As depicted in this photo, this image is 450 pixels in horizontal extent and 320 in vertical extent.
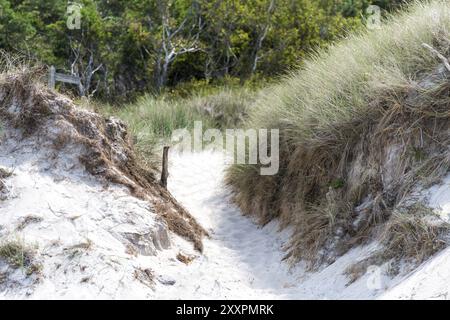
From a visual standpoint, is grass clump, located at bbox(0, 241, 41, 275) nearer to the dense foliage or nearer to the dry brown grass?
the dry brown grass

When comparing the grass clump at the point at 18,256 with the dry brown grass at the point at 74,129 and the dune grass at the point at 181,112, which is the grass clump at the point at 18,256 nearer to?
the dry brown grass at the point at 74,129

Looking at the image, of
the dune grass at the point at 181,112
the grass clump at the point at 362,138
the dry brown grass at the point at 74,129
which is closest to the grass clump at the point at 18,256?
the dry brown grass at the point at 74,129

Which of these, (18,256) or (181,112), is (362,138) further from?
(181,112)

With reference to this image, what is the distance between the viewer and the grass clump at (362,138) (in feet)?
22.6

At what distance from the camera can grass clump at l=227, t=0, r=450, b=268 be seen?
22.6 feet

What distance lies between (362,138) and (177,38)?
33.8ft

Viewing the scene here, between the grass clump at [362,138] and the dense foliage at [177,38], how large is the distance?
25.8 feet

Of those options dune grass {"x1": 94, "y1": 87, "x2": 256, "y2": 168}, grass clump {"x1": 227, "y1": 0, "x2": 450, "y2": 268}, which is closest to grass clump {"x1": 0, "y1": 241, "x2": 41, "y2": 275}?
grass clump {"x1": 227, "y1": 0, "x2": 450, "y2": 268}

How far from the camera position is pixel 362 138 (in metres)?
7.55

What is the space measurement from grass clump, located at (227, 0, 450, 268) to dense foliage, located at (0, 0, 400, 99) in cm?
785
